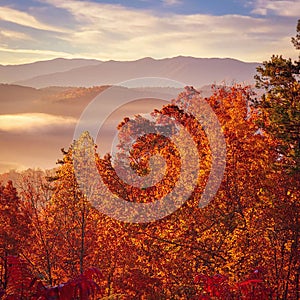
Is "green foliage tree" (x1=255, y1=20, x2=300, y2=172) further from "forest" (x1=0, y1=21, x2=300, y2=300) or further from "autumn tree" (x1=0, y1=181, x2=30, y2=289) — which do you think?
"autumn tree" (x1=0, y1=181, x2=30, y2=289)

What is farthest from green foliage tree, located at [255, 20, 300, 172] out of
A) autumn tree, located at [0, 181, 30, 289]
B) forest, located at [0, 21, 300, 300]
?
autumn tree, located at [0, 181, 30, 289]

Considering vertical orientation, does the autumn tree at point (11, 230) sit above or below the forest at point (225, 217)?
below

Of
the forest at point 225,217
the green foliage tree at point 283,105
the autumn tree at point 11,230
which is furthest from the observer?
the autumn tree at point 11,230

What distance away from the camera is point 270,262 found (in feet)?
49.5

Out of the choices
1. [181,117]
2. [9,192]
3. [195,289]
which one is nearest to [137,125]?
[181,117]

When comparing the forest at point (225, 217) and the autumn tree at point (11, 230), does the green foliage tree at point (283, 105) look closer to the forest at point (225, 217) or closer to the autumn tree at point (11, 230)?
the forest at point (225, 217)

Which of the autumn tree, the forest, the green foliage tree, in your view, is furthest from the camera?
the autumn tree

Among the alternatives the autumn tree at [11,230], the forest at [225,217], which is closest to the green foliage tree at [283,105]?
the forest at [225,217]

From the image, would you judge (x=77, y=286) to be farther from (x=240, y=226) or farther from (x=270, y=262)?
(x=240, y=226)

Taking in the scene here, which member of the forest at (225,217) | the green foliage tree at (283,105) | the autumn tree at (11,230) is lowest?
the autumn tree at (11,230)

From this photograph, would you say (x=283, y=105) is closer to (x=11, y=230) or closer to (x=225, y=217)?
(x=225, y=217)

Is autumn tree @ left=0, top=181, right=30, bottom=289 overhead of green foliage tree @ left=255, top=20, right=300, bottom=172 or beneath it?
beneath

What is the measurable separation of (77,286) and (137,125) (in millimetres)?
38566

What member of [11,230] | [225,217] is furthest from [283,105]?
[11,230]
